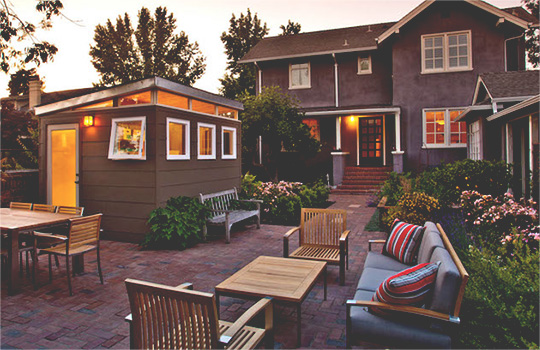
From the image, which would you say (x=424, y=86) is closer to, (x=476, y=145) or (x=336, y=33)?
(x=476, y=145)

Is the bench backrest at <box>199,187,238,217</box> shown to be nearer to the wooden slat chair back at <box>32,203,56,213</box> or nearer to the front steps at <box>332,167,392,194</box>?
the wooden slat chair back at <box>32,203,56,213</box>

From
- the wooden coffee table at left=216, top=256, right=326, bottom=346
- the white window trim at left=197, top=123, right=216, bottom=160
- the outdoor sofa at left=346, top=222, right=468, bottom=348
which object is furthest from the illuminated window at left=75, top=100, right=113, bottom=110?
the outdoor sofa at left=346, top=222, right=468, bottom=348

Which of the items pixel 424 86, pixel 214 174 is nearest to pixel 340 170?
pixel 424 86

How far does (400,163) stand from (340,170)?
2568 mm

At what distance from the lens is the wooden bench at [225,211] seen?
25.6 feet

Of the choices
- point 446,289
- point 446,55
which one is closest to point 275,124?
→ point 446,55

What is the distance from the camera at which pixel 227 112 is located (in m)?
10.3

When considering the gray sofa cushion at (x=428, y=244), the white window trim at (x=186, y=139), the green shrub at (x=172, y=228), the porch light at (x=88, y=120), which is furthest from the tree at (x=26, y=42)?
the gray sofa cushion at (x=428, y=244)

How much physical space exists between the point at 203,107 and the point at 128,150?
226 centimetres

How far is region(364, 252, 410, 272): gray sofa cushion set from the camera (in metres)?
4.28

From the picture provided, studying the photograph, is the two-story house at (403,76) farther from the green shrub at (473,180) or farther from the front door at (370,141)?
the green shrub at (473,180)

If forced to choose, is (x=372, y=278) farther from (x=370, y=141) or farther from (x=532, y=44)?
(x=532, y=44)

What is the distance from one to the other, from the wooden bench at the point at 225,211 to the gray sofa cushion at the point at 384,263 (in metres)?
3.74

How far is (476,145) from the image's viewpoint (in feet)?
40.5
